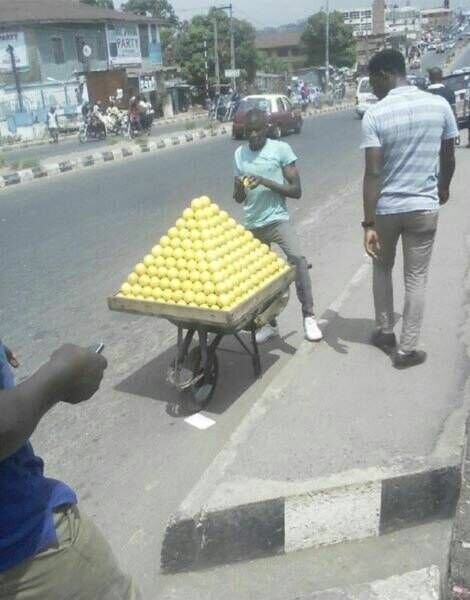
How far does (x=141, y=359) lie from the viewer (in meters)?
5.04

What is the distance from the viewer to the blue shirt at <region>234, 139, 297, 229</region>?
461cm

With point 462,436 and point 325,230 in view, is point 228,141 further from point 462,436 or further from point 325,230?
point 462,436

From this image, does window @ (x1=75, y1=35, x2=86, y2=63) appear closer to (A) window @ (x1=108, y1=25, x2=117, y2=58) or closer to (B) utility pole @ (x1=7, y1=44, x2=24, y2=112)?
(A) window @ (x1=108, y1=25, x2=117, y2=58)

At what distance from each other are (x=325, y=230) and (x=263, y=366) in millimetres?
4744

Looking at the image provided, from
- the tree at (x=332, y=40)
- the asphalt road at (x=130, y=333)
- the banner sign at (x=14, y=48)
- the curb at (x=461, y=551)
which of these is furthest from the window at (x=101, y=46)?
the curb at (x=461, y=551)

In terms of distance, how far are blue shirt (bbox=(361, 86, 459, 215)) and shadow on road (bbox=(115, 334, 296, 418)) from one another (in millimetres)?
1464

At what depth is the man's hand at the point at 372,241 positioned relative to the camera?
417 cm

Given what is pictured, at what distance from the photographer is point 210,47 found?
50.2 meters

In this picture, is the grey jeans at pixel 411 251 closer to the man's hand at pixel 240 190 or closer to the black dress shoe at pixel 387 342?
the black dress shoe at pixel 387 342

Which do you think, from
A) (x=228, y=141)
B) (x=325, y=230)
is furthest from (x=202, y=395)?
(x=228, y=141)

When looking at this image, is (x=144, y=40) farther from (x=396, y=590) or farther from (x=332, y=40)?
(x=396, y=590)

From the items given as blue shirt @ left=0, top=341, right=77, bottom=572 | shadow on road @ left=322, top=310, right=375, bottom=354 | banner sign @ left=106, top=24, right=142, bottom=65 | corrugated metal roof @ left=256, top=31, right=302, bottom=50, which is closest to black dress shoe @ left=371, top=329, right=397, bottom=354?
shadow on road @ left=322, top=310, right=375, bottom=354

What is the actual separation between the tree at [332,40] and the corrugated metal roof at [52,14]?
98.7 feet

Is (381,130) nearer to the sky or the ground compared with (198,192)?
nearer to the sky
